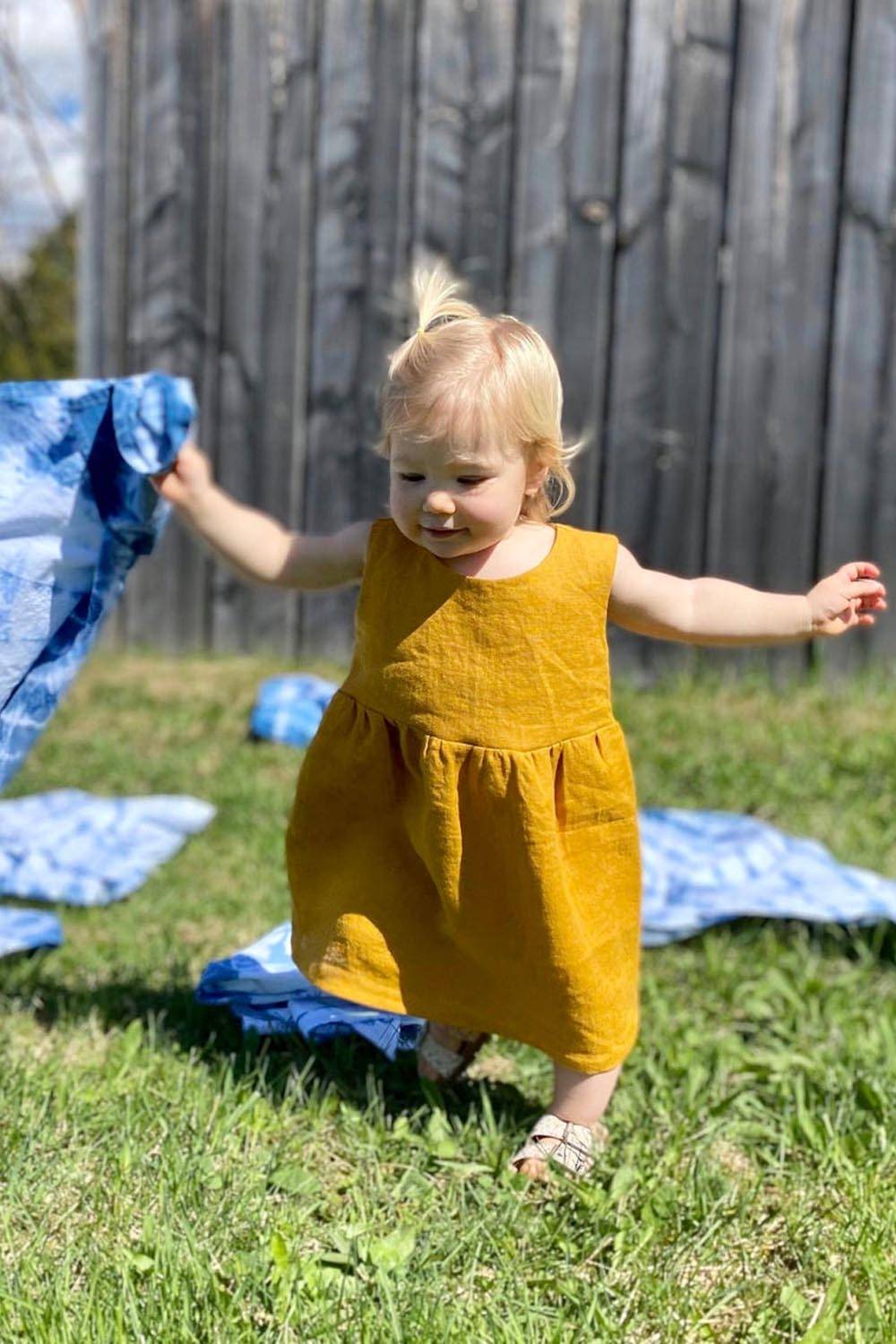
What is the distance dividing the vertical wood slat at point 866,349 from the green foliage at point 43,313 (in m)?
7.62

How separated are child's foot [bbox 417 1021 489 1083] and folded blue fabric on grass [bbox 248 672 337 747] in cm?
211

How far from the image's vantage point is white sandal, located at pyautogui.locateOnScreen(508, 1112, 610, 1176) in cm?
208

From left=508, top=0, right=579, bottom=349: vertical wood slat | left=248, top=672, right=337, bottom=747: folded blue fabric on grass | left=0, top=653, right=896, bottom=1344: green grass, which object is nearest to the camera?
left=0, top=653, right=896, bottom=1344: green grass

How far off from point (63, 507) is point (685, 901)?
1742 mm

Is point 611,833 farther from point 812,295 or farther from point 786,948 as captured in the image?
point 812,295

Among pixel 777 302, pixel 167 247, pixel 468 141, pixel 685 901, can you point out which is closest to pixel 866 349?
pixel 777 302

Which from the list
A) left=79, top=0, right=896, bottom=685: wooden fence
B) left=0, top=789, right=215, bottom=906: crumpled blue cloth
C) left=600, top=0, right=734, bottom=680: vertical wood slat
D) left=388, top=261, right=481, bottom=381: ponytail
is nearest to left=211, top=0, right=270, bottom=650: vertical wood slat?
left=79, top=0, right=896, bottom=685: wooden fence

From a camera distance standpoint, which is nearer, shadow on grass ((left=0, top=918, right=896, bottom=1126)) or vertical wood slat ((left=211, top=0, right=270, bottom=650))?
shadow on grass ((left=0, top=918, right=896, bottom=1126))

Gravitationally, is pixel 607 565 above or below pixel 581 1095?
above

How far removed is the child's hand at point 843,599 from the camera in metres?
2.16

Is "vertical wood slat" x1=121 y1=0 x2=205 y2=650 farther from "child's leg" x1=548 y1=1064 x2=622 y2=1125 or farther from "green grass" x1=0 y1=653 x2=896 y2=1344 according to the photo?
"child's leg" x1=548 y1=1064 x2=622 y2=1125

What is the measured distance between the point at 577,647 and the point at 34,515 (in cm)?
93

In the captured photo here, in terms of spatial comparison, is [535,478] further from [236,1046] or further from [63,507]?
[236,1046]

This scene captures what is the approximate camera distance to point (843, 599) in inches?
85.3
